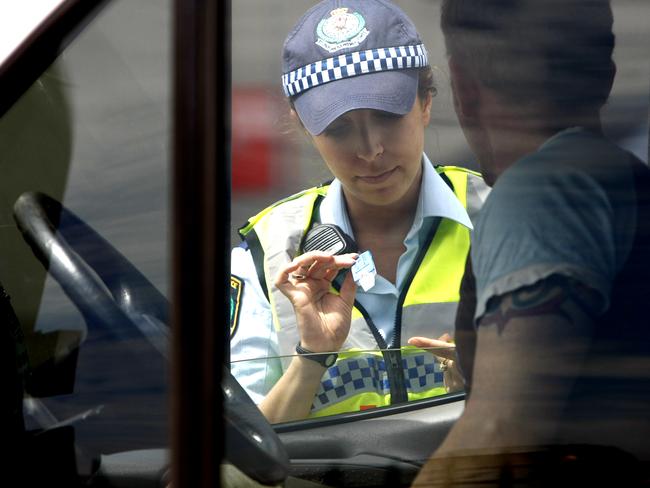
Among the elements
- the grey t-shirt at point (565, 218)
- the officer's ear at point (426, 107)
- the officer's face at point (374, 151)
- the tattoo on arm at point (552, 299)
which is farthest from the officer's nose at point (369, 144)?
the tattoo on arm at point (552, 299)

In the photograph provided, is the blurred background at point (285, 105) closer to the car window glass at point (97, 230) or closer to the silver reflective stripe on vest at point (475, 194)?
the silver reflective stripe on vest at point (475, 194)

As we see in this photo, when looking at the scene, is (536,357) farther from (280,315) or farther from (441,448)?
(280,315)

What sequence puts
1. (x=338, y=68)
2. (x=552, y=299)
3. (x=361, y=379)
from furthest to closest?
(x=361, y=379) → (x=338, y=68) → (x=552, y=299)

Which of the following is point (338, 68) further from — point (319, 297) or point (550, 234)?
point (550, 234)

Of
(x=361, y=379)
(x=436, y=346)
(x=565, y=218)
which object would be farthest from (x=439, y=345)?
(x=565, y=218)

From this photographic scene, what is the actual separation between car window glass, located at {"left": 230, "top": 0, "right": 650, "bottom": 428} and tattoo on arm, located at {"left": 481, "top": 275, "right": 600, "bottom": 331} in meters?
0.20

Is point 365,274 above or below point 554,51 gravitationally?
below

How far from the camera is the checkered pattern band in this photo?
1.92 meters

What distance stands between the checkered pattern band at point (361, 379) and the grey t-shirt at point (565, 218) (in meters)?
0.47

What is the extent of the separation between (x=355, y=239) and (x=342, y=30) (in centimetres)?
35

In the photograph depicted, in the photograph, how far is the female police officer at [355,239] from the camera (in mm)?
1690

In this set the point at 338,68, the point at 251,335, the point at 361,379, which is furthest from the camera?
the point at 361,379

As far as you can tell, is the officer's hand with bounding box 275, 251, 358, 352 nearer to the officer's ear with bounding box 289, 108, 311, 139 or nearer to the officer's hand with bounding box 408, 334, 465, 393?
the officer's hand with bounding box 408, 334, 465, 393

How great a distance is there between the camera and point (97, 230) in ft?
5.14
